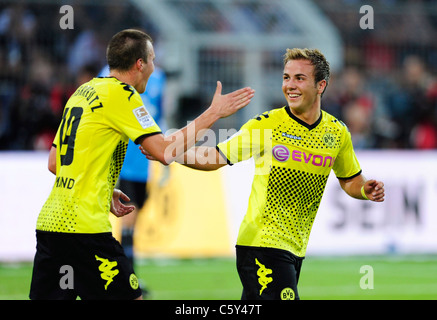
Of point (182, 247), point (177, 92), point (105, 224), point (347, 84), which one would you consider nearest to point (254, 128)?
point (105, 224)

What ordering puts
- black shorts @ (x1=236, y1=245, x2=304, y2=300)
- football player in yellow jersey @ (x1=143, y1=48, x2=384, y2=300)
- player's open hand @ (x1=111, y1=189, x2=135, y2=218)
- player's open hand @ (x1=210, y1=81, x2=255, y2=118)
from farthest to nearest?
player's open hand @ (x1=111, y1=189, x2=135, y2=218)
football player in yellow jersey @ (x1=143, y1=48, x2=384, y2=300)
black shorts @ (x1=236, y1=245, x2=304, y2=300)
player's open hand @ (x1=210, y1=81, x2=255, y2=118)

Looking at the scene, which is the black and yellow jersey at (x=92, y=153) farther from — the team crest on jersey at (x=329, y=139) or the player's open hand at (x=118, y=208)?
the team crest on jersey at (x=329, y=139)

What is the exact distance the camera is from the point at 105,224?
16.9 ft

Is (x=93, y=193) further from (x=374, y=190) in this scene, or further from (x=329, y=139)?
(x=374, y=190)

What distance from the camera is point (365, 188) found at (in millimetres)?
5887

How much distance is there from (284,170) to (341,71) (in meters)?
11.3

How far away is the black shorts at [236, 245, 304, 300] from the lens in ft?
17.6

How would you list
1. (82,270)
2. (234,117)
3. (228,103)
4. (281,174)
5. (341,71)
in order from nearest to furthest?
(82,270) → (228,103) → (281,174) → (234,117) → (341,71)

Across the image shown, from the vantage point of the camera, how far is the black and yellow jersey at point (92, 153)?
5.07m

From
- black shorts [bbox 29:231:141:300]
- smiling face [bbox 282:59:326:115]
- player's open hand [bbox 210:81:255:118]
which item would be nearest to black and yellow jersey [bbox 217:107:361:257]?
smiling face [bbox 282:59:326:115]

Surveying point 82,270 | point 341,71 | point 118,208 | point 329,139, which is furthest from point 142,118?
point 341,71

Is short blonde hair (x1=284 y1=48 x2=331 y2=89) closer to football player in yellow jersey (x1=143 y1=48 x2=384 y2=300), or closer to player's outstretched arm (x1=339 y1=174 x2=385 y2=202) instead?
football player in yellow jersey (x1=143 y1=48 x2=384 y2=300)

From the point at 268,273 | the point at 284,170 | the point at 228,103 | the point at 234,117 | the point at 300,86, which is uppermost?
the point at 234,117
